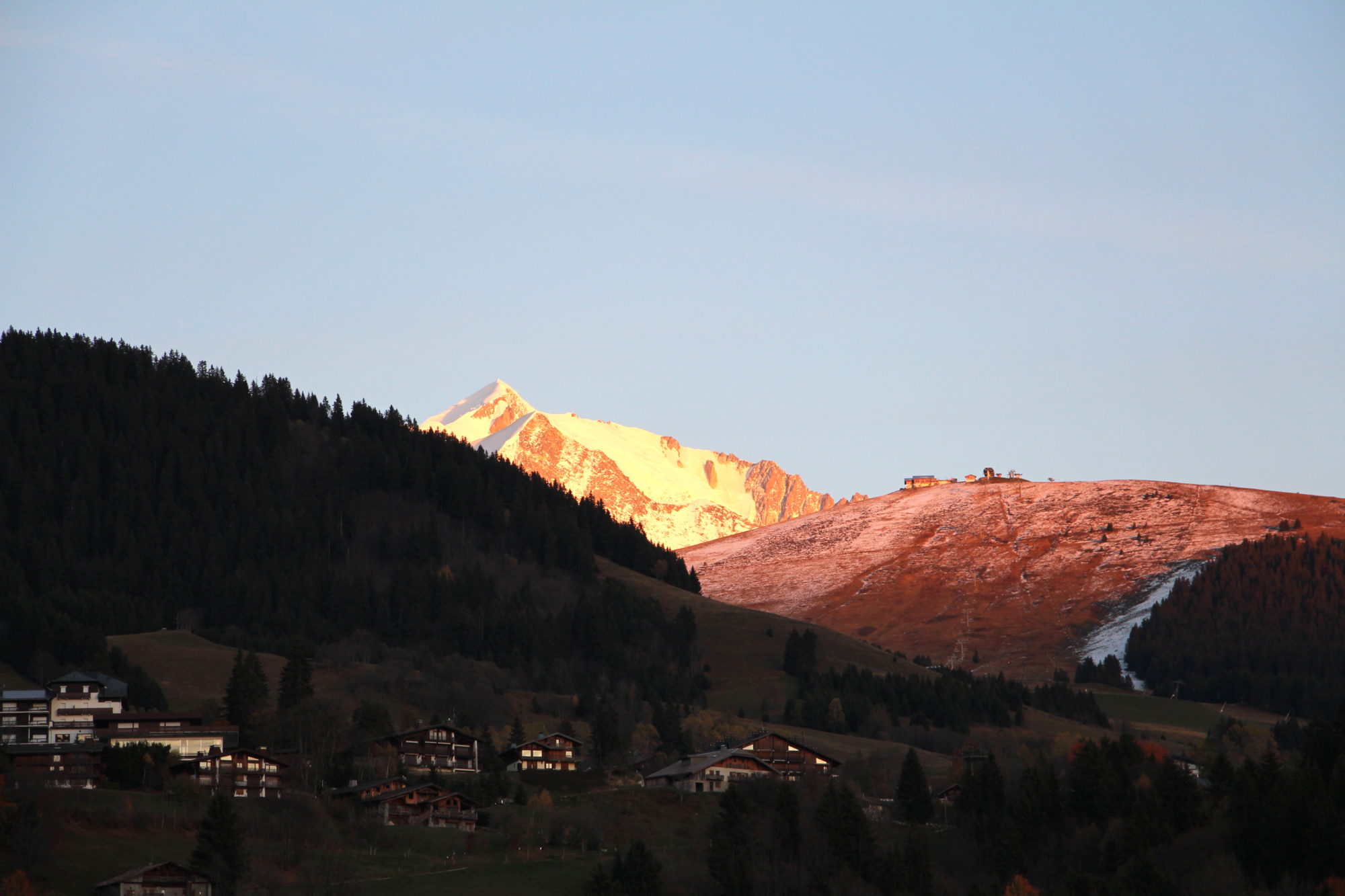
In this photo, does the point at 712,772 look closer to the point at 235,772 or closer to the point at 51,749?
the point at 235,772

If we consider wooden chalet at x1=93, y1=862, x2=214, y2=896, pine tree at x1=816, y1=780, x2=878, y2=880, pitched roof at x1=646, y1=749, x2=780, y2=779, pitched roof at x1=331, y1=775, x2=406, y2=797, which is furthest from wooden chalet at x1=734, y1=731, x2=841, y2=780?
wooden chalet at x1=93, y1=862, x2=214, y2=896

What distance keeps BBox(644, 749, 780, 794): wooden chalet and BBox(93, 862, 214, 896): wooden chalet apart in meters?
47.6

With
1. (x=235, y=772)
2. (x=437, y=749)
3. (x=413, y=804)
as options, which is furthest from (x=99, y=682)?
(x=413, y=804)

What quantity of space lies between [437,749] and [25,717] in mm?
31314

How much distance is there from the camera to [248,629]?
19812cm

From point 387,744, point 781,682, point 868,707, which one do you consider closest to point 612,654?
point 781,682

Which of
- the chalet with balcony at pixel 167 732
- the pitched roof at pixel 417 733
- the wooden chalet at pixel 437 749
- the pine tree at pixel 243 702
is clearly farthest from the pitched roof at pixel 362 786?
the pine tree at pixel 243 702

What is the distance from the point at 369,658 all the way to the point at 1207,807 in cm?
10371

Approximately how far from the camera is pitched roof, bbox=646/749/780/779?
130125 millimetres

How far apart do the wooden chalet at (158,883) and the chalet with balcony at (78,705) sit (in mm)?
40874

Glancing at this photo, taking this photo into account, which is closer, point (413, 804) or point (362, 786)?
point (413, 804)

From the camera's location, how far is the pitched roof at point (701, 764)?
13012cm

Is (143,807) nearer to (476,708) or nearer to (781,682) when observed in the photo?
(476,708)

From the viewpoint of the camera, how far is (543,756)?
135250 millimetres
